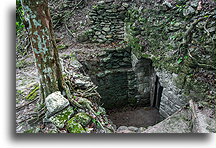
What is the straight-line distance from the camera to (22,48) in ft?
14.7

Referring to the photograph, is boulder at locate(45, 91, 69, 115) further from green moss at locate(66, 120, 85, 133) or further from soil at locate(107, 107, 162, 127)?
soil at locate(107, 107, 162, 127)

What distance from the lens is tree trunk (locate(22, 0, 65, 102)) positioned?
5.74ft

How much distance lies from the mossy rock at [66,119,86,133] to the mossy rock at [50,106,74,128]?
81mm

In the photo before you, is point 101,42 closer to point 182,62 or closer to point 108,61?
point 108,61

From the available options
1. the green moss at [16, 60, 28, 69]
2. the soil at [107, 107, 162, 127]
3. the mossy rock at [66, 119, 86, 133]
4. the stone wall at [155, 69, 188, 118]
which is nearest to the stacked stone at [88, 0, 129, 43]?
the stone wall at [155, 69, 188, 118]

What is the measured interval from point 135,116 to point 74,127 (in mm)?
3046

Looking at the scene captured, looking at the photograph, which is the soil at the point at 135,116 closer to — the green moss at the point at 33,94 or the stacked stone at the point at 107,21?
the stacked stone at the point at 107,21

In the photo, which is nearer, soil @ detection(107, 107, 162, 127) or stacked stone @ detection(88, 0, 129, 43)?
soil @ detection(107, 107, 162, 127)

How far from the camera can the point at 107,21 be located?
478 centimetres

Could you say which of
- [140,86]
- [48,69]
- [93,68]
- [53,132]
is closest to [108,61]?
[93,68]

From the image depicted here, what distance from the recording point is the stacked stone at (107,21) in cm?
465

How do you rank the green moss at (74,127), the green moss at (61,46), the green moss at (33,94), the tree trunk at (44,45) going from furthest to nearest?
the green moss at (61,46) → the green moss at (33,94) → the green moss at (74,127) → the tree trunk at (44,45)

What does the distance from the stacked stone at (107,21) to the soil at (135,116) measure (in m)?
2.39

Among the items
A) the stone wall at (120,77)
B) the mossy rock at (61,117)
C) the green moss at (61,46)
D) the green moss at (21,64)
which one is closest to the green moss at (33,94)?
the mossy rock at (61,117)
